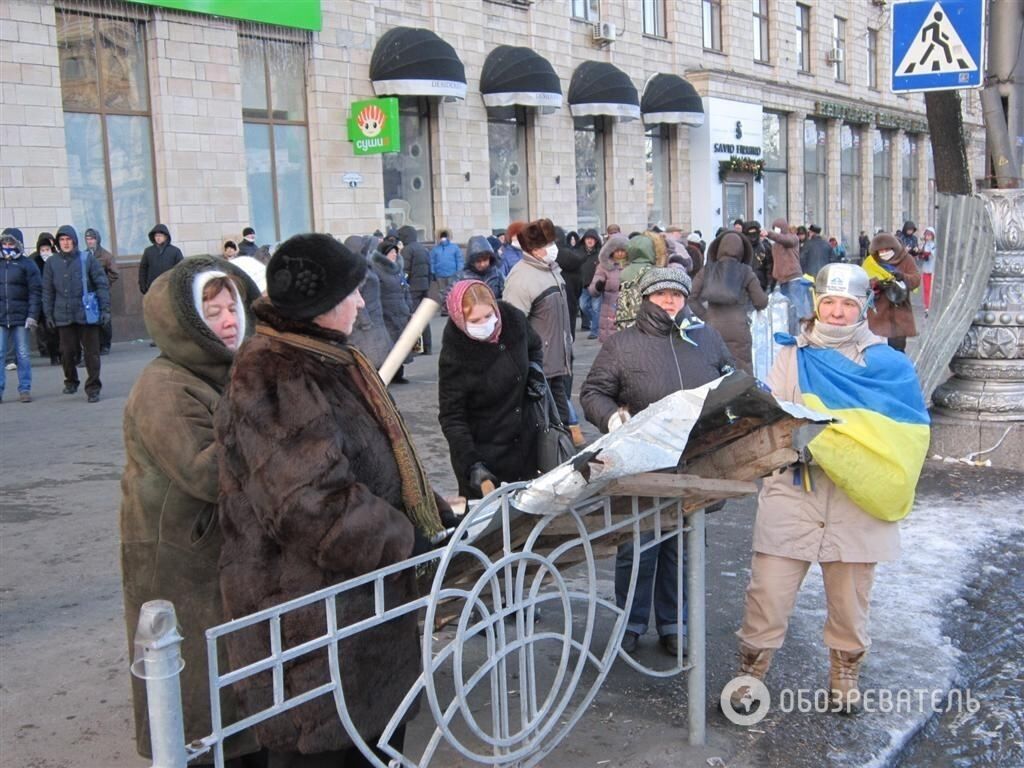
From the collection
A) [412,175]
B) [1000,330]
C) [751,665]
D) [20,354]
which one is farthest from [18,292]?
[412,175]

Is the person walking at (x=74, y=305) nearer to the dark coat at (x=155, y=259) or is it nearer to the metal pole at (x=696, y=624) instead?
the dark coat at (x=155, y=259)

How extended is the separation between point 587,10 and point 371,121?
8.64 m

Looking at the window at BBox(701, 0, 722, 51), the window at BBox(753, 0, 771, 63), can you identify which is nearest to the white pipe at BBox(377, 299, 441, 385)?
the window at BBox(701, 0, 722, 51)

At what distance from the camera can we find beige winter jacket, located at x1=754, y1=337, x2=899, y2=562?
3.76 metres

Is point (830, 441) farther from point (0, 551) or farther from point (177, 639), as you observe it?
point (0, 551)

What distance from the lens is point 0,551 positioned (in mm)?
5852

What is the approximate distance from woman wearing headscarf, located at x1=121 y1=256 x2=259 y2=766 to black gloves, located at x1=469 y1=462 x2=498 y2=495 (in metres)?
1.74

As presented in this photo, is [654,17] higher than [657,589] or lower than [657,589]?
higher

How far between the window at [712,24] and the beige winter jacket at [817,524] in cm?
2721

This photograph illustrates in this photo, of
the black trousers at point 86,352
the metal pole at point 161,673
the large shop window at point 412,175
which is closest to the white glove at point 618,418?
the metal pole at point 161,673

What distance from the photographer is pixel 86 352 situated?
1109cm

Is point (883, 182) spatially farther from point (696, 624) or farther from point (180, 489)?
point (180, 489)

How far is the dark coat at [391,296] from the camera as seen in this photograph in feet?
37.1

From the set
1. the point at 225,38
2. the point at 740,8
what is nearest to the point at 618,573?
the point at 225,38
